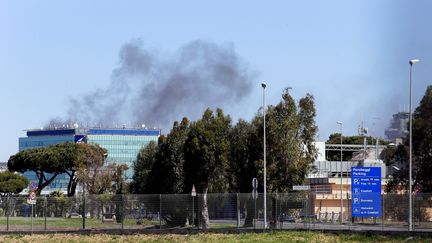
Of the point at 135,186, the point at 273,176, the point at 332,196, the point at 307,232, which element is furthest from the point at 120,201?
the point at 332,196

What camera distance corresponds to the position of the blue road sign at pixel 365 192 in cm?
4922

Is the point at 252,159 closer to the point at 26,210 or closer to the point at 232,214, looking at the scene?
the point at 232,214

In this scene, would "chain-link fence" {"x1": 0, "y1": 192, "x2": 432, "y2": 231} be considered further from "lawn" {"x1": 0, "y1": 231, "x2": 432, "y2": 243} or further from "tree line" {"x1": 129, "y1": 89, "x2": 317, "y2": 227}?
"tree line" {"x1": 129, "y1": 89, "x2": 317, "y2": 227}

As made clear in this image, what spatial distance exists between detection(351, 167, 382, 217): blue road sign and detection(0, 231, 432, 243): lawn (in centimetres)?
643

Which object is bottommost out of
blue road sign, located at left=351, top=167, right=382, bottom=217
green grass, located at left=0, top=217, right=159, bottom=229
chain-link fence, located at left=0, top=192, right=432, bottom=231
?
green grass, located at left=0, top=217, right=159, bottom=229

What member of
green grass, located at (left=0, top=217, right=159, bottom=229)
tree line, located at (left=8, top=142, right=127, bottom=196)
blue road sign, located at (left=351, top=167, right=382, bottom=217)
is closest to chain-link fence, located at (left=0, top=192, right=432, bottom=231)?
→ green grass, located at (left=0, top=217, right=159, bottom=229)

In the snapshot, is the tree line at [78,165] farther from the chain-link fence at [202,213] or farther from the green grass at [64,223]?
the chain-link fence at [202,213]

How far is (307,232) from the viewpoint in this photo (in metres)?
44.0

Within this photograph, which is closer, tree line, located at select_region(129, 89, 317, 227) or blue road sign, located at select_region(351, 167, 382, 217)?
blue road sign, located at select_region(351, 167, 382, 217)

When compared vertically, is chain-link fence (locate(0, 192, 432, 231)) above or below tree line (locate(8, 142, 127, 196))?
below

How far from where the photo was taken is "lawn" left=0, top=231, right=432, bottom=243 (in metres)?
40.8

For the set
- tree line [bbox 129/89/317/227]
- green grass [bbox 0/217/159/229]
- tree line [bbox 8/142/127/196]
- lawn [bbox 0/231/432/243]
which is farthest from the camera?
tree line [bbox 8/142/127/196]

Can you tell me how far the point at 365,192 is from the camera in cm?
4966

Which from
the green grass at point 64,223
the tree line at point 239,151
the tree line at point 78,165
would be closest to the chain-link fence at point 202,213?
the green grass at point 64,223
